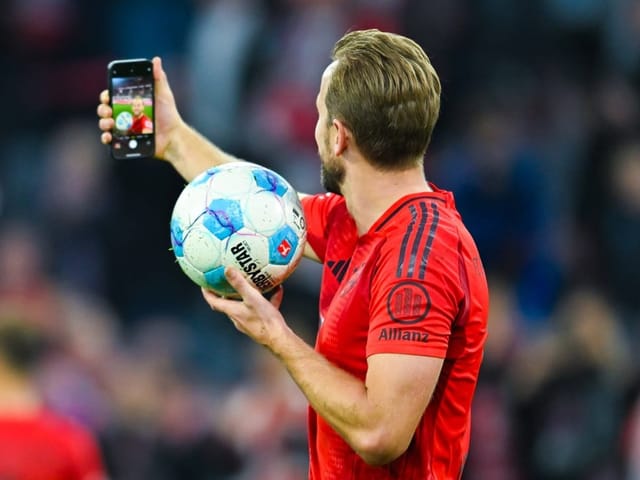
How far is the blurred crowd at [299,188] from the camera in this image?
844 centimetres

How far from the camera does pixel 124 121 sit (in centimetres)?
496

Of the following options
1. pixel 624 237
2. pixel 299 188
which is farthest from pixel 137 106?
pixel 624 237

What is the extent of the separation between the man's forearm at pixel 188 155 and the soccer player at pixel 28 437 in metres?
0.85

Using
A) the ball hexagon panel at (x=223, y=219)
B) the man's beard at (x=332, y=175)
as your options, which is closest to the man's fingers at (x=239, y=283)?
the ball hexagon panel at (x=223, y=219)

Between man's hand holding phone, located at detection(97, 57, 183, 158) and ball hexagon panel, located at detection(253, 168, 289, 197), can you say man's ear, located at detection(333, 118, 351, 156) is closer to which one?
ball hexagon panel, located at detection(253, 168, 289, 197)

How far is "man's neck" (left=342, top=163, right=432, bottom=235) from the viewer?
169 inches

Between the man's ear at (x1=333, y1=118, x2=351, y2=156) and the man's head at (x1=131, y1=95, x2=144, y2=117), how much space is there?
1.00 metres

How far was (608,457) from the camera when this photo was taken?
8.41 meters

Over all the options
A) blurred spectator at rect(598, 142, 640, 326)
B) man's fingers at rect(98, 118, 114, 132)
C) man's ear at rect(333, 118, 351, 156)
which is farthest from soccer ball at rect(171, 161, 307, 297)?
blurred spectator at rect(598, 142, 640, 326)

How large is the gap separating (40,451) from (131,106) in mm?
1300

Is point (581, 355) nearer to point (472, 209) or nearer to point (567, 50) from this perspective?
point (472, 209)

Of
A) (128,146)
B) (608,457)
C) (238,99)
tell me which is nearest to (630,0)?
(238,99)

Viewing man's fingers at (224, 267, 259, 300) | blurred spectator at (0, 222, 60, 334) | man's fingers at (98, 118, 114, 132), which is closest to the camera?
man's fingers at (224, 267, 259, 300)

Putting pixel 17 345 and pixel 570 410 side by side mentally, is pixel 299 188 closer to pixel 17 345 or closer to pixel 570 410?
pixel 570 410
